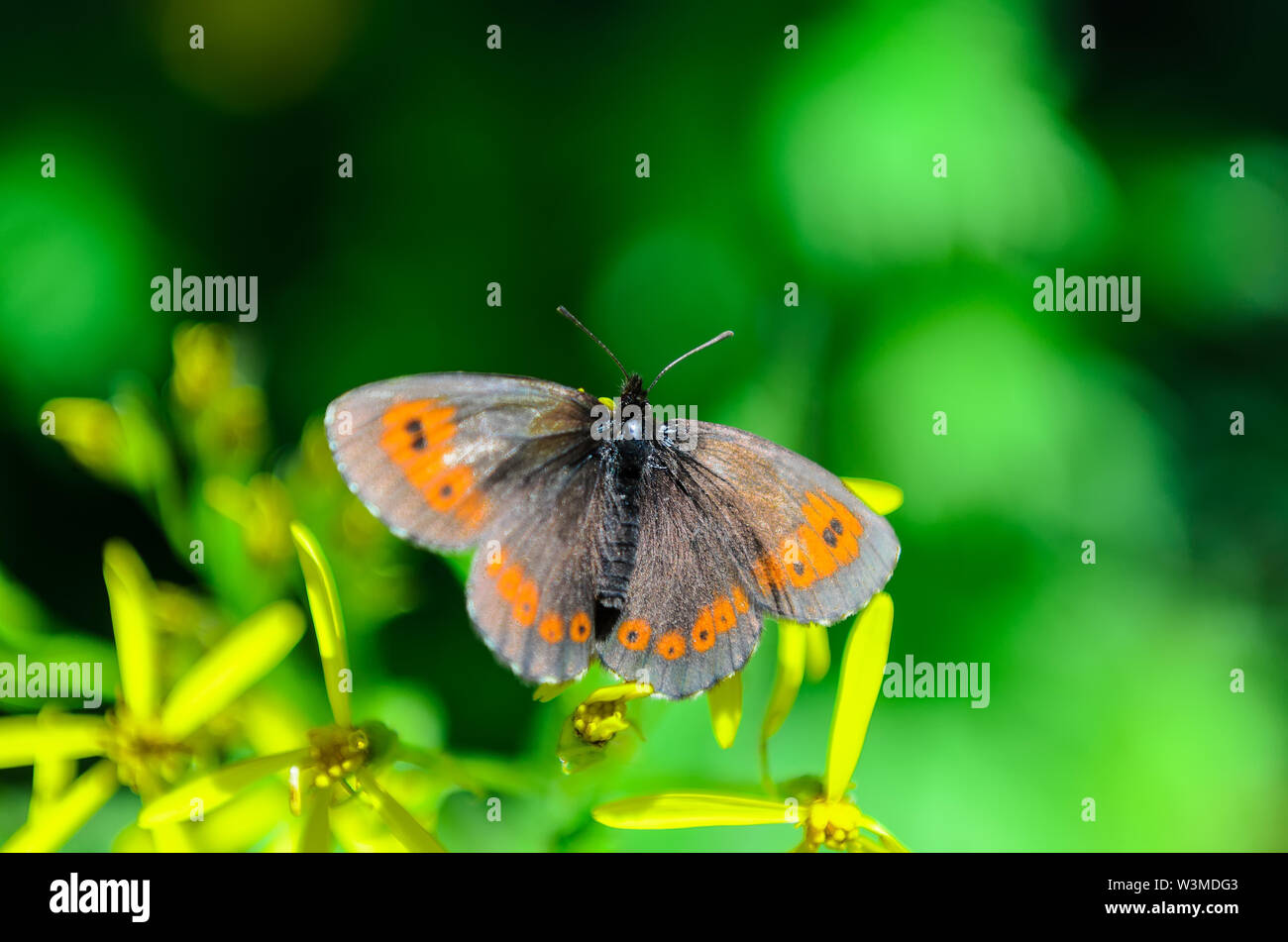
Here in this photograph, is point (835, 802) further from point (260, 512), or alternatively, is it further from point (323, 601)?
point (260, 512)

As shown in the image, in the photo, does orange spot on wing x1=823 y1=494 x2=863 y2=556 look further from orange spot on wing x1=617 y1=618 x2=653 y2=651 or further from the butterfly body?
orange spot on wing x1=617 y1=618 x2=653 y2=651

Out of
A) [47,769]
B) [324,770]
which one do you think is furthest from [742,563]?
[47,769]

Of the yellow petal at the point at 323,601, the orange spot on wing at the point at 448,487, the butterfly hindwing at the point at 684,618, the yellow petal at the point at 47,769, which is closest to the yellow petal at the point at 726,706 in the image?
the butterfly hindwing at the point at 684,618

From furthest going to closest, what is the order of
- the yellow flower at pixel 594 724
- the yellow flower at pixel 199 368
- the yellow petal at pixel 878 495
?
the yellow flower at pixel 199 368, the yellow petal at pixel 878 495, the yellow flower at pixel 594 724

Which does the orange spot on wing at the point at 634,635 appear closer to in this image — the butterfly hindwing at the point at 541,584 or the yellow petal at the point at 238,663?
the butterfly hindwing at the point at 541,584

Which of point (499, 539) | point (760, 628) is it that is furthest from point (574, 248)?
point (760, 628)

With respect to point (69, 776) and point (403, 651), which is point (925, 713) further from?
point (69, 776)

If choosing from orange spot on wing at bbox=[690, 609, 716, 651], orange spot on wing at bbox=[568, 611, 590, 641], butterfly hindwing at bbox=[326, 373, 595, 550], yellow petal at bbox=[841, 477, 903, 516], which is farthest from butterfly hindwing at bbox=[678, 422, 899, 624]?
butterfly hindwing at bbox=[326, 373, 595, 550]
